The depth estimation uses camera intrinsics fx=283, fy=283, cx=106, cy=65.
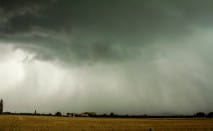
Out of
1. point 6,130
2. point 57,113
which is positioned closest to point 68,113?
point 57,113

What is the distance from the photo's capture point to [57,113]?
640 feet

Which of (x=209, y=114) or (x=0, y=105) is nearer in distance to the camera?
(x=0, y=105)

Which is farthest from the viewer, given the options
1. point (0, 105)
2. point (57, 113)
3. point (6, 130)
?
point (57, 113)

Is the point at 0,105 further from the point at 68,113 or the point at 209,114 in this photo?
the point at 209,114

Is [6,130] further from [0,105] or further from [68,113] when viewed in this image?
[68,113]

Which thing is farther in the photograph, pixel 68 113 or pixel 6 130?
pixel 68 113

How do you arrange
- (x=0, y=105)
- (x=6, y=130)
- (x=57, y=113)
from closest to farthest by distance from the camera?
(x=6, y=130), (x=0, y=105), (x=57, y=113)

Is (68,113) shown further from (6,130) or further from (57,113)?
(6,130)

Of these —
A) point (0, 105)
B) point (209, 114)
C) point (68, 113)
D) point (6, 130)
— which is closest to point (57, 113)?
point (68, 113)

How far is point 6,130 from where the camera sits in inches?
1485

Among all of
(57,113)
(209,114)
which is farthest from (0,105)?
(209,114)

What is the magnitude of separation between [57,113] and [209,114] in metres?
105

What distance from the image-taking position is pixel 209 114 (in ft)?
643

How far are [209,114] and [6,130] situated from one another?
595ft
